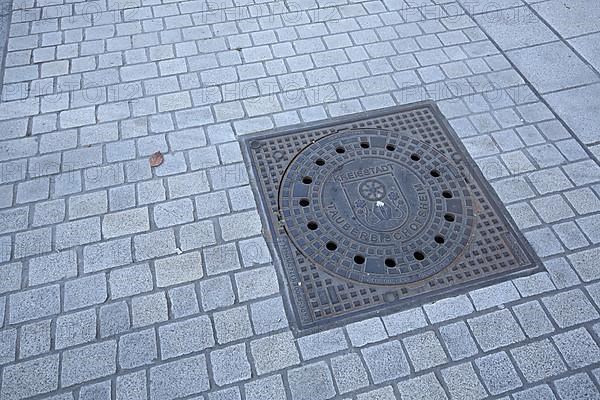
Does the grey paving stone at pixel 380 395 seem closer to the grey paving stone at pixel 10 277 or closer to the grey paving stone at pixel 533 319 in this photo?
the grey paving stone at pixel 533 319

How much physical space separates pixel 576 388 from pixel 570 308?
43cm

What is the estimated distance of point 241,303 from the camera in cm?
270

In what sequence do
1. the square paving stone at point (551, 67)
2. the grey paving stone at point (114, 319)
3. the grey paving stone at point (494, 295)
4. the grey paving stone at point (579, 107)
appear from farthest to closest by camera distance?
the square paving stone at point (551, 67) < the grey paving stone at point (579, 107) < the grey paving stone at point (494, 295) < the grey paving stone at point (114, 319)

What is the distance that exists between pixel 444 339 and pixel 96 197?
2.09 m

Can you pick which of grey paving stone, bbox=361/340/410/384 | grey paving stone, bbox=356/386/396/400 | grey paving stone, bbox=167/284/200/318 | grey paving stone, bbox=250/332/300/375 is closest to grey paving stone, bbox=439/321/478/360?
grey paving stone, bbox=361/340/410/384

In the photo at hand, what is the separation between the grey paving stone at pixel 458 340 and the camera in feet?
8.33

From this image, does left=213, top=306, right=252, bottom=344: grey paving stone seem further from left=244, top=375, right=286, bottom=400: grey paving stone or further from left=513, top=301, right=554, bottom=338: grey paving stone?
left=513, top=301, right=554, bottom=338: grey paving stone

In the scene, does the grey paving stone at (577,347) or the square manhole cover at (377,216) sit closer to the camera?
the grey paving stone at (577,347)

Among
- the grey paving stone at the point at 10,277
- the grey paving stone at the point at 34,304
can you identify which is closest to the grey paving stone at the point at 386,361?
the grey paving stone at the point at 34,304

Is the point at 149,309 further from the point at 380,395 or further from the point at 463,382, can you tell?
the point at 463,382

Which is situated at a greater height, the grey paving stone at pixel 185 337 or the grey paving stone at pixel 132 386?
the grey paving stone at pixel 185 337

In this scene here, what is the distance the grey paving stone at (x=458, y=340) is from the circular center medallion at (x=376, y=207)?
32 cm

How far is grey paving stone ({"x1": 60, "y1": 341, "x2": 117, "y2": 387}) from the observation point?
2451mm

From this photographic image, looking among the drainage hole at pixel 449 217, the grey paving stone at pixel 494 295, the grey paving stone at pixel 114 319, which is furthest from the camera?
the drainage hole at pixel 449 217
